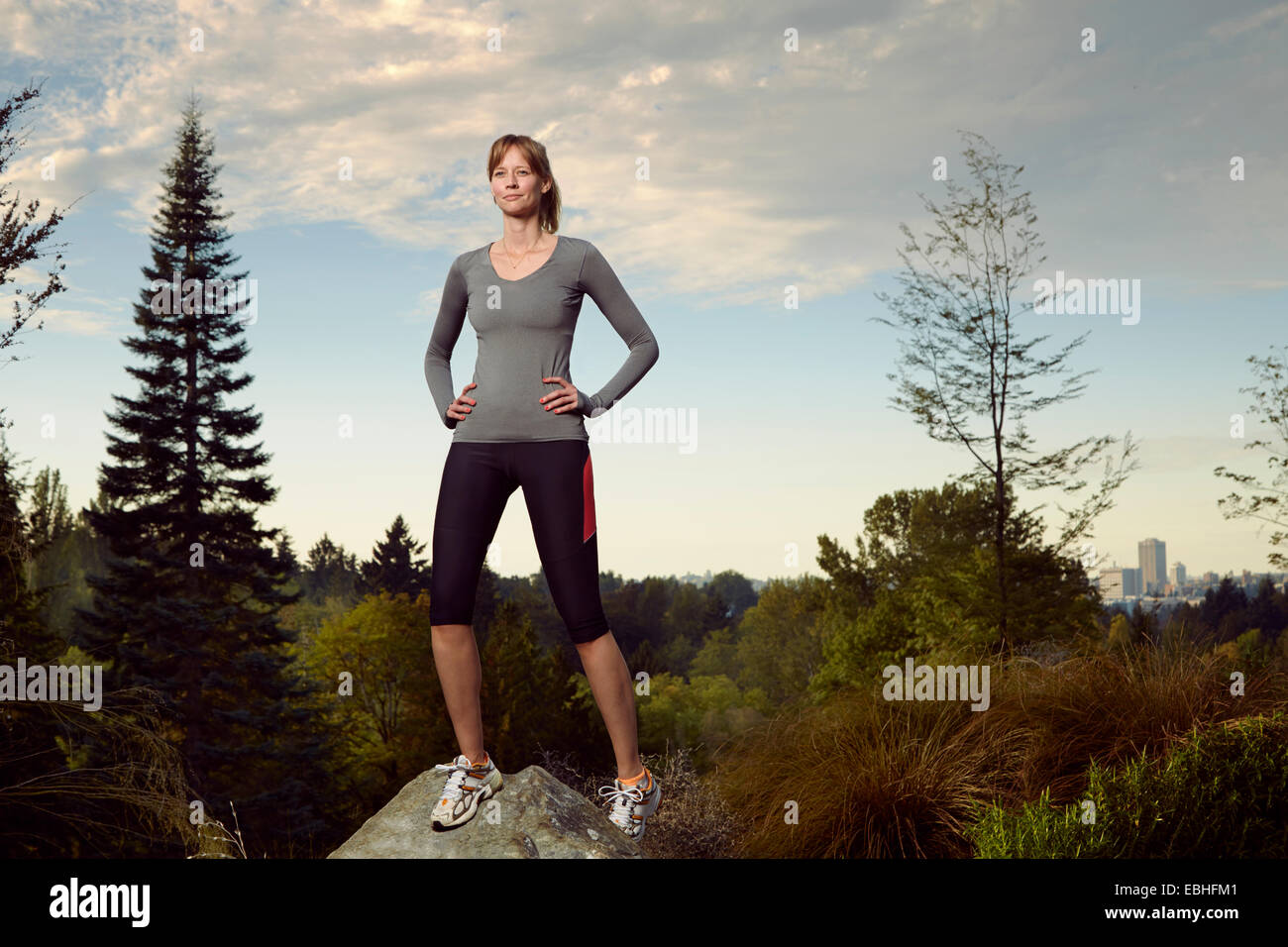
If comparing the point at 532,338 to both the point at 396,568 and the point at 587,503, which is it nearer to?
the point at 587,503

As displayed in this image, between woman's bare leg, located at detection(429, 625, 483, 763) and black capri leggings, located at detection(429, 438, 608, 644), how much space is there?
79 mm

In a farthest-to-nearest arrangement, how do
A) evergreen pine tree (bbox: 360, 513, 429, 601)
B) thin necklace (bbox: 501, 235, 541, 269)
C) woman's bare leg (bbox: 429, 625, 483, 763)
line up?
evergreen pine tree (bbox: 360, 513, 429, 601) → thin necklace (bbox: 501, 235, 541, 269) → woman's bare leg (bbox: 429, 625, 483, 763)

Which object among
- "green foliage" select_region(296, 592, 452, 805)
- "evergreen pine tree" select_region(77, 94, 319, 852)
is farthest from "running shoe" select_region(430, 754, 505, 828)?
"green foliage" select_region(296, 592, 452, 805)

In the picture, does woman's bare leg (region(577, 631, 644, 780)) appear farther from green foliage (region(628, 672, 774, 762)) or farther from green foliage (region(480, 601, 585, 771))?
green foliage (region(628, 672, 774, 762))

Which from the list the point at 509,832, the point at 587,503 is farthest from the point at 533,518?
the point at 509,832

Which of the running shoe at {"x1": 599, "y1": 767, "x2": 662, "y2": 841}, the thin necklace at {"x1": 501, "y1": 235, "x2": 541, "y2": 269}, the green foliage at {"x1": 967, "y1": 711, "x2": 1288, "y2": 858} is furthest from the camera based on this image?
the green foliage at {"x1": 967, "y1": 711, "x2": 1288, "y2": 858}

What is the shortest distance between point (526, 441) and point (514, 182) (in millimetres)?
1210

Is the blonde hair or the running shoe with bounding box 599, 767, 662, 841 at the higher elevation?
the blonde hair

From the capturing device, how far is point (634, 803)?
470 cm

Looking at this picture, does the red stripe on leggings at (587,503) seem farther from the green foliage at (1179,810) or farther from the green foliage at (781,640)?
the green foliage at (781,640)

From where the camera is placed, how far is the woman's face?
455cm
